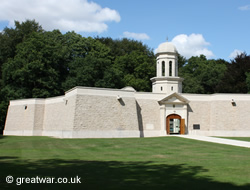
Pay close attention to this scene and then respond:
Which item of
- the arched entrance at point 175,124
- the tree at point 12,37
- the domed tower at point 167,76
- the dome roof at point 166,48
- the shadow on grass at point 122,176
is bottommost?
the shadow on grass at point 122,176

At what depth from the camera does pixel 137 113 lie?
2998 centimetres

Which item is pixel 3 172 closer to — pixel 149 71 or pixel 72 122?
Answer: pixel 72 122

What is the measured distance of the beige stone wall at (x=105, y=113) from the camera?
26.6 metres

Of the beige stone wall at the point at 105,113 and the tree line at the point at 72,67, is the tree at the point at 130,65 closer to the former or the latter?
the tree line at the point at 72,67

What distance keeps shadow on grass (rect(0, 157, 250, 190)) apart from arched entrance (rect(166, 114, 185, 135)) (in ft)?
66.1

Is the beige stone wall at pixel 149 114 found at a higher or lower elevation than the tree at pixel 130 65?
lower

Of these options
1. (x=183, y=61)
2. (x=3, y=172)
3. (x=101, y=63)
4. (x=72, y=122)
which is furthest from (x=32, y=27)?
(x=3, y=172)

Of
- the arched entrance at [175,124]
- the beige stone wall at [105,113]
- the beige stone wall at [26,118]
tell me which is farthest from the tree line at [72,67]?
the arched entrance at [175,124]

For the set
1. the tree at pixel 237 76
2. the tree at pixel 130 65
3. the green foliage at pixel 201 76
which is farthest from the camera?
the green foliage at pixel 201 76

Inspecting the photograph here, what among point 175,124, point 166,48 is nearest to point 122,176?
point 175,124

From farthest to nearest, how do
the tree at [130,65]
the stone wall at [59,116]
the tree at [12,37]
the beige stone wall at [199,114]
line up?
1. the tree at [130,65]
2. the tree at [12,37]
3. the beige stone wall at [199,114]
4. the stone wall at [59,116]

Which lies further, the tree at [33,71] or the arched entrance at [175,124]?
the tree at [33,71]

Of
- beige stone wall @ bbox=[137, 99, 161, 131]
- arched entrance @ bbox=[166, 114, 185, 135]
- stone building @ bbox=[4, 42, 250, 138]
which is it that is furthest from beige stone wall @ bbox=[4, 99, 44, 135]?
arched entrance @ bbox=[166, 114, 185, 135]

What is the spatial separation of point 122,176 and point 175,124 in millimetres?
23445
